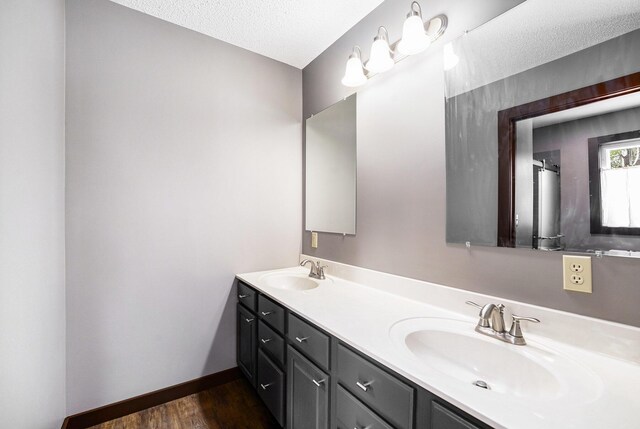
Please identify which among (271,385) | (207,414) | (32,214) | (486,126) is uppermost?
(486,126)

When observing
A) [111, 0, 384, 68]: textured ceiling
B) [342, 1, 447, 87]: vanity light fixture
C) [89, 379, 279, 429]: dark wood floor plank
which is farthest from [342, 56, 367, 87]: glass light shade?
[89, 379, 279, 429]: dark wood floor plank

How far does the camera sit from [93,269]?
157 cm

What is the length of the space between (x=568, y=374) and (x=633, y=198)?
1.82 feet

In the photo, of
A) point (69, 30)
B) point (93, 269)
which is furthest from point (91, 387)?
point (69, 30)

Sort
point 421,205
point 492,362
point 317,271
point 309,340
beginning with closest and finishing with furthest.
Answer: point 492,362, point 309,340, point 421,205, point 317,271

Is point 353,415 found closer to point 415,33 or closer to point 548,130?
point 548,130

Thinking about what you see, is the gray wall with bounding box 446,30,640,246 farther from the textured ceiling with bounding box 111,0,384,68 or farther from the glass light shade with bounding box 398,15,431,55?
the textured ceiling with bounding box 111,0,384,68

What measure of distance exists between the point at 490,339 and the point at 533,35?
1.12 m

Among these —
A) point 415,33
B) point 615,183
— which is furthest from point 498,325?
point 415,33

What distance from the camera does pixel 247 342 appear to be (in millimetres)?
1842

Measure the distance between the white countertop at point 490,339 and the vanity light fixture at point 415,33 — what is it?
113 cm

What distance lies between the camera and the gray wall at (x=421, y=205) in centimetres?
94

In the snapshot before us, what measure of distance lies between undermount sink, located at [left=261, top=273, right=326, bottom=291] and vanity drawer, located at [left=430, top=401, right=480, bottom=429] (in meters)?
1.23

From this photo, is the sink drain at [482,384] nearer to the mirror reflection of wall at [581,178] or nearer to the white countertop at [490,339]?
the white countertop at [490,339]
